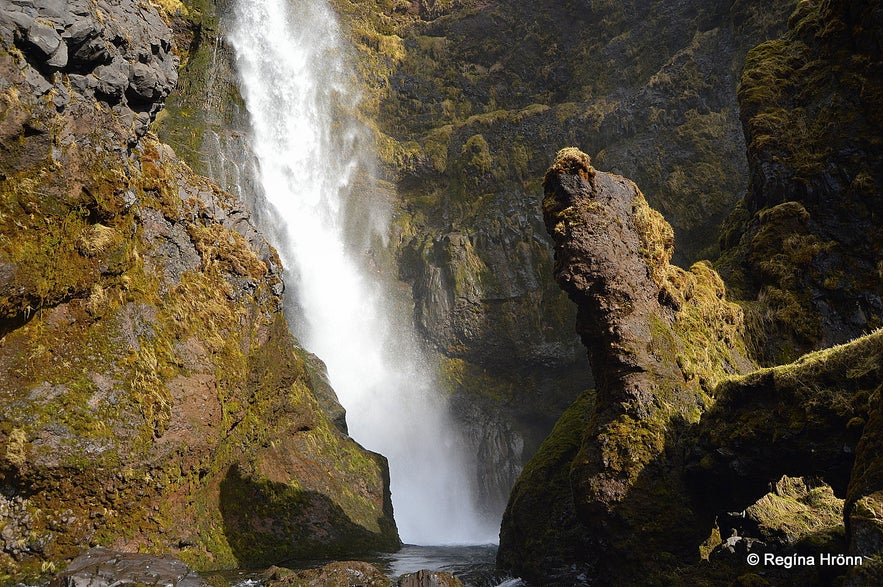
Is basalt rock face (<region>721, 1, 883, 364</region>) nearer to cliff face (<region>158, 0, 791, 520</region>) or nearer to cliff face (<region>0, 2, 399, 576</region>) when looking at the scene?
cliff face (<region>158, 0, 791, 520</region>)

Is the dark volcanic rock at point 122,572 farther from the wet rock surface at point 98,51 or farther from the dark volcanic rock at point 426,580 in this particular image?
the wet rock surface at point 98,51

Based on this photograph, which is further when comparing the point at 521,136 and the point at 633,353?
the point at 521,136

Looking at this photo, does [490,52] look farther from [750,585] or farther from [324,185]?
[750,585]

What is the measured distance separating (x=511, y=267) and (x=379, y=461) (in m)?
17.7

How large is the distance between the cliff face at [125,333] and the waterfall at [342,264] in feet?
49.3

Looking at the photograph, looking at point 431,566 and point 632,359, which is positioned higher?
point 632,359

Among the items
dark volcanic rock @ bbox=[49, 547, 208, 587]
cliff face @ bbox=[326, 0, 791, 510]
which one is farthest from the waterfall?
dark volcanic rock @ bbox=[49, 547, 208, 587]

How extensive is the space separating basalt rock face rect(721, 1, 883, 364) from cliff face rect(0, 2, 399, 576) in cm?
1229

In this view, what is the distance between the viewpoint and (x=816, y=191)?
597 inches

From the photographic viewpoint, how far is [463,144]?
3994 cm

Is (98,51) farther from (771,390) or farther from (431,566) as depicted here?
(431,566)

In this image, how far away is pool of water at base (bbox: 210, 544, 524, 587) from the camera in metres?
11.7

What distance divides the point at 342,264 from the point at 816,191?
2564 centimetres

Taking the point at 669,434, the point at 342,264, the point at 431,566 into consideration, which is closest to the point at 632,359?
the point at 669,434
